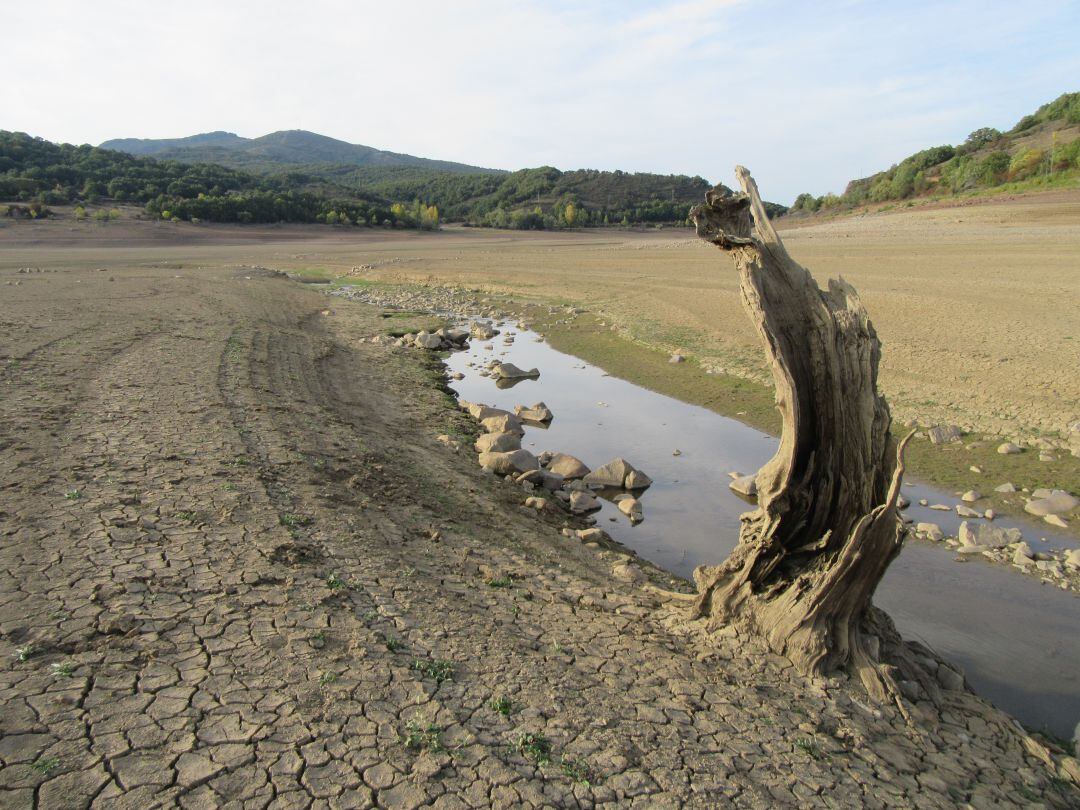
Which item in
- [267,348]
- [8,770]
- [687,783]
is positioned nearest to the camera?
[8,770]

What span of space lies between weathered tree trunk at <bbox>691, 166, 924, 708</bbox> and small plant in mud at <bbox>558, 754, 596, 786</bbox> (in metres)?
2.37

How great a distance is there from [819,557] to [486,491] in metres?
4.94

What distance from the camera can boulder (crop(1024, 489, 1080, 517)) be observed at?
9467mm

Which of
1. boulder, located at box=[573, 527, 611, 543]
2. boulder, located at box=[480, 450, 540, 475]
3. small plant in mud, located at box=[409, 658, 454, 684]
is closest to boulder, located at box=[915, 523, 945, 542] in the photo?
boulder, located at box=[573, 527, 611, 543]

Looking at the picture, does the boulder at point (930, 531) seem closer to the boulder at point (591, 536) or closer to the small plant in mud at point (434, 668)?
the boulder at point (591, 536)

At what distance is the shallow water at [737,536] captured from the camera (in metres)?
6.65

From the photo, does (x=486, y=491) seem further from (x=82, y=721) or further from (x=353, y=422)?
(x=82, y=721)

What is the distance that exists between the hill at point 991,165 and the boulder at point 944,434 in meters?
41.7

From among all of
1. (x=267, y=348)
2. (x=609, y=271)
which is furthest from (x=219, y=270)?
(x=267, y=348)

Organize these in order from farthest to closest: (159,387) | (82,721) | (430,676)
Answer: (159,387) → (430,676) → (82,721)

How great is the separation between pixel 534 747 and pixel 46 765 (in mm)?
2670

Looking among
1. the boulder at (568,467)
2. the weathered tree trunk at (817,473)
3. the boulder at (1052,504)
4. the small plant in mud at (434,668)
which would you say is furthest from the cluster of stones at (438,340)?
the small plant in mud at (434,668)

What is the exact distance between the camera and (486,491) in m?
9.88

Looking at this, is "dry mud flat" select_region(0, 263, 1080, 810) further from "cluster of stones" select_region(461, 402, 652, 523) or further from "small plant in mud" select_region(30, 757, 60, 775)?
"cluster of stones" select_region(461, 402, 652, 523)
